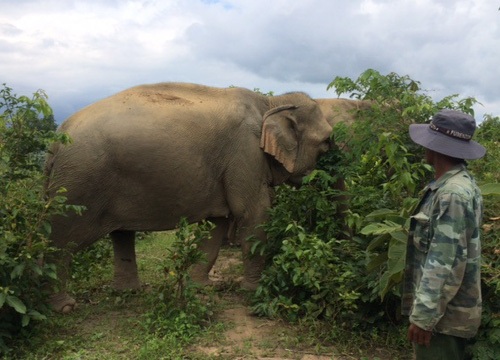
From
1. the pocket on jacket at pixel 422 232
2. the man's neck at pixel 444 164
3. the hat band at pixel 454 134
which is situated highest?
the hat band at pixel 454 134

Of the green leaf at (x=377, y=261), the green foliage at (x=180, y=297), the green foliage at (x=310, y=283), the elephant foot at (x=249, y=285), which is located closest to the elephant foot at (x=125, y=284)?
the elephant foot at (x=249, y=285)

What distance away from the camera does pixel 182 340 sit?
481cm

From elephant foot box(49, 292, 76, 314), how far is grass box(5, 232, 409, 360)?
3.1 inches

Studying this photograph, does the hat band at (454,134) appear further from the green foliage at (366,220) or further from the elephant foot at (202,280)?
the elephant foot at (202,280)

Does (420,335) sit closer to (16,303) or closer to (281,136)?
(16,303)

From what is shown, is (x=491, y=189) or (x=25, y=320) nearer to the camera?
(x=491, y=189)

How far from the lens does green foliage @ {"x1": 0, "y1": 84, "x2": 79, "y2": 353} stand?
14.2ft

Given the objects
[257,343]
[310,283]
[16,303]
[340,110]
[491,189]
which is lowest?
[257,343]

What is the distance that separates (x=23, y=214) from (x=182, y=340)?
1714 mm

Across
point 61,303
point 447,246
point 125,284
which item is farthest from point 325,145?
point 447,246

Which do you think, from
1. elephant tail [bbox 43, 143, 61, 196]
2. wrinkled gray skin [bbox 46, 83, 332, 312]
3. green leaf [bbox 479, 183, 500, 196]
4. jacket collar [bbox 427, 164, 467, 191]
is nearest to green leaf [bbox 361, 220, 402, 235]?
green leaf [bbox 479, 183, 500, 196]

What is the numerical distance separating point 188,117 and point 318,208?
174 cm

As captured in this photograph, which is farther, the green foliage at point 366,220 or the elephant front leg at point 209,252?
the elephant front leg at point 209,252

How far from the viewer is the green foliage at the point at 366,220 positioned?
14.5ft
